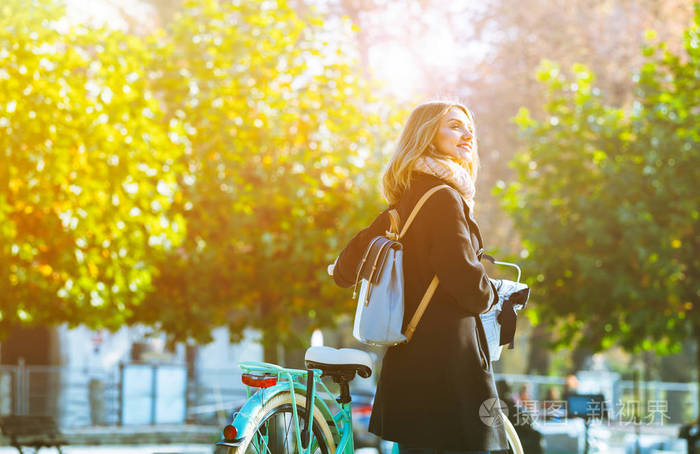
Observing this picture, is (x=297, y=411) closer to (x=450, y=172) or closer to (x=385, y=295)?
(x=385, y=295)

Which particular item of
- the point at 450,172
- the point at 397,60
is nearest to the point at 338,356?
the point at 450,172

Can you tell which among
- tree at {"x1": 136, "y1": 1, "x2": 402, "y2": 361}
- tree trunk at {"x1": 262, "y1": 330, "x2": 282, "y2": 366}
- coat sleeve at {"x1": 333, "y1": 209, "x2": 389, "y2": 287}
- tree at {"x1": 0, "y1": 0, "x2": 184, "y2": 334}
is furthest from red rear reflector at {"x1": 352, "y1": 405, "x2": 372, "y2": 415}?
coat sleeve at {"x1": 333, "y1": 209, "x2": 389, "y2": 287}

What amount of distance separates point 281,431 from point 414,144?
1.36m

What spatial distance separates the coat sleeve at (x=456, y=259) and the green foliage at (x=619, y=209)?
10.1 m

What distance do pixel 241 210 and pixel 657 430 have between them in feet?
46.2

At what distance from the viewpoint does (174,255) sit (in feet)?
47.3

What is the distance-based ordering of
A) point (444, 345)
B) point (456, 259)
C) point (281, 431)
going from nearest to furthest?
1. point (456, 259)
2. point (444, 345)
3. point (281, 431)

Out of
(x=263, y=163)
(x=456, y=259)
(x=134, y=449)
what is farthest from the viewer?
(x=134, y=449)

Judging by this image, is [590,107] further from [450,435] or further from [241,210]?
[450,435]

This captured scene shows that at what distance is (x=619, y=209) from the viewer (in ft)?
46.5

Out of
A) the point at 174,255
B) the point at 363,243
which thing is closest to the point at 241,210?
the point at 174,255

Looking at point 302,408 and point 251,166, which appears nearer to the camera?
point 302,408

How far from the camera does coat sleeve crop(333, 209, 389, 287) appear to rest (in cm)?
471

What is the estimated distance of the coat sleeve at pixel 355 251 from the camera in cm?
471
